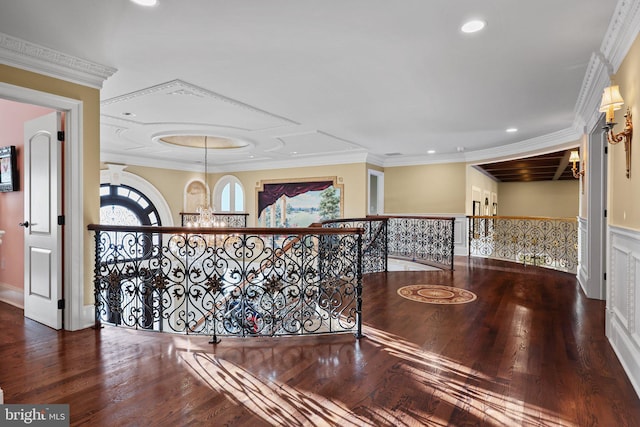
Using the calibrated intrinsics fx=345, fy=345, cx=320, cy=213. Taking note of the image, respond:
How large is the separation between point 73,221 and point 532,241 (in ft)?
27.7

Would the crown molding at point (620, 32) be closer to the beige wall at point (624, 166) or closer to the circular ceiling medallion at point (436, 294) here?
the beige wall at point (624, 166)

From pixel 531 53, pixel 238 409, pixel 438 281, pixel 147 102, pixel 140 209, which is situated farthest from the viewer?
pixel 140 209

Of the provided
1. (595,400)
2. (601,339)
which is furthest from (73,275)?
(601,339)

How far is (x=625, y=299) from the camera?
2797mm

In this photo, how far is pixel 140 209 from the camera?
979 centimetres

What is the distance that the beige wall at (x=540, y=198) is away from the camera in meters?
13.3

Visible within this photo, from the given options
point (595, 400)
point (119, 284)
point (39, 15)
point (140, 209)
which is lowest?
point (595, 400)

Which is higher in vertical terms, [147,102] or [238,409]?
[147,102]

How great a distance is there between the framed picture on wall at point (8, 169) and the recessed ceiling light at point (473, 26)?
505 cm

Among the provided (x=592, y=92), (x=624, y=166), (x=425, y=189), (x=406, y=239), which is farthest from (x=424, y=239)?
(x=624, y=166)

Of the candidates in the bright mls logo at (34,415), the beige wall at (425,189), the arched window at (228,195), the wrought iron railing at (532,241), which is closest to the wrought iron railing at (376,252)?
the wrought iron railing at (532,241)

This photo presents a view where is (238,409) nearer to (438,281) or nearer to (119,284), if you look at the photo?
(119,284)

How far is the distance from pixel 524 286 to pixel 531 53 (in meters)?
3.70

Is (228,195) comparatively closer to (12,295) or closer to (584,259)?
(12,295)
